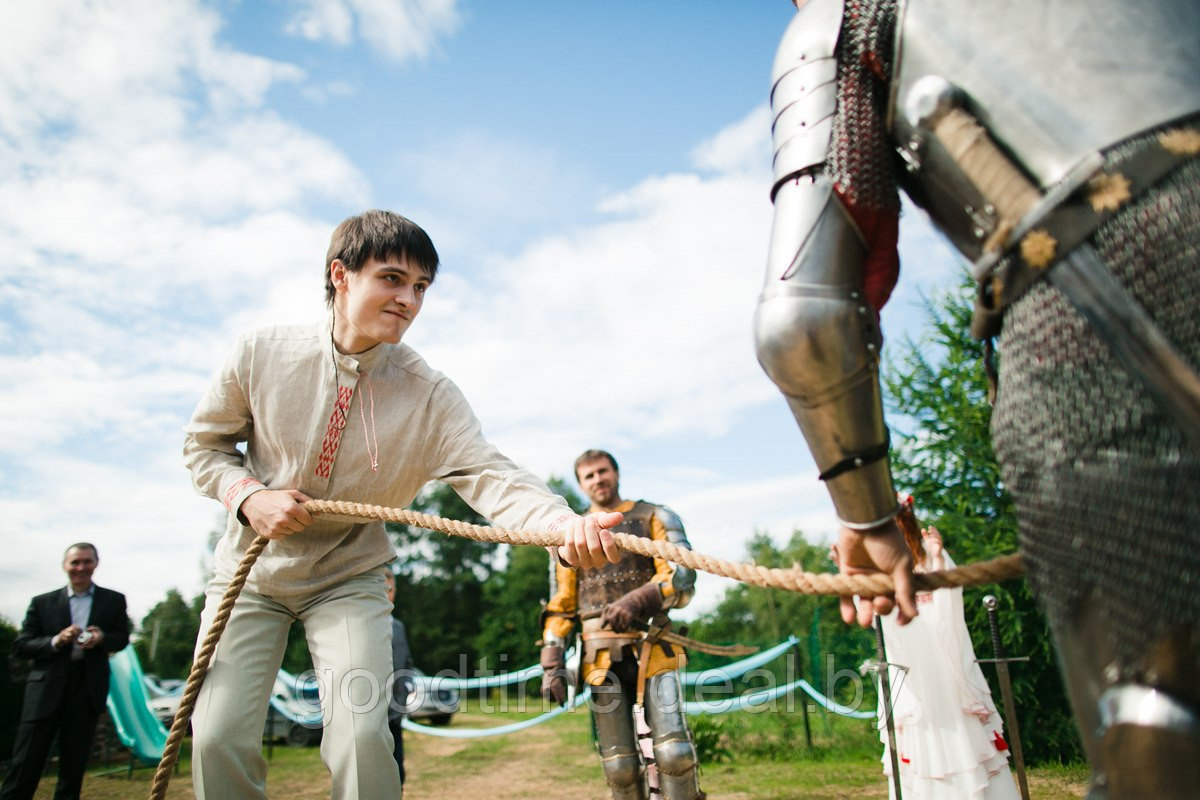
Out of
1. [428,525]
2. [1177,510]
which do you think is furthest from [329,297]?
[1177,510]

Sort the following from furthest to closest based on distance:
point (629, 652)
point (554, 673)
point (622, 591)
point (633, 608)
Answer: point (554, 673)
point (622, 591)
point (629, 652)
point (633, 608)

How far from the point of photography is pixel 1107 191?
0.96 metres

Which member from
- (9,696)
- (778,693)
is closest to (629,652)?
(778,693)

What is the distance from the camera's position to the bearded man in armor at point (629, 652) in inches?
182

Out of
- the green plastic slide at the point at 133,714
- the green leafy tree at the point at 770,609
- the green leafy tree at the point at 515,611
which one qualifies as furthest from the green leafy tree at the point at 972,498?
the green leafy tree at the point at 515,611

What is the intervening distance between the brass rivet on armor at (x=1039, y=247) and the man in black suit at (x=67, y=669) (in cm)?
658

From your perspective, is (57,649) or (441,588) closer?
Answer: (57,649)

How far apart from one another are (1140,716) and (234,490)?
7.82 ft

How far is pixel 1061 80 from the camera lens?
102 centimetres

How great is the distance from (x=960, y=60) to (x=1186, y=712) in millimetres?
856

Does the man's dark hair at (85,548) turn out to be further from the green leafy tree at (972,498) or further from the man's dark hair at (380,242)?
the green leafy tree at (972,498)

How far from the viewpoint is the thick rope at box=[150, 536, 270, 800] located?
232cm

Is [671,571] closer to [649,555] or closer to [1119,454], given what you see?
[649,555]

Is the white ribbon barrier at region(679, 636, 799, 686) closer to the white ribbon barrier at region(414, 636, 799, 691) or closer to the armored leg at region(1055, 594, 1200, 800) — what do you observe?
the white ribbon barrier at region(414, 636, 799, 691)
